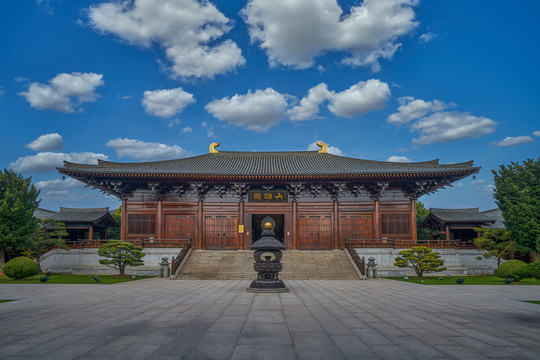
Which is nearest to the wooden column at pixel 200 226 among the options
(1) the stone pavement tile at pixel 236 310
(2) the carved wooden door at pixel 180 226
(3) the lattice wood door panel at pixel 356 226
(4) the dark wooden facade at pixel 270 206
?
(4) the dark wooden facade at pixel 270 206

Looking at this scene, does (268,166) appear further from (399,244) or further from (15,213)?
(15,213)

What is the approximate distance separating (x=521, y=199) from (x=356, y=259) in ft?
34.9

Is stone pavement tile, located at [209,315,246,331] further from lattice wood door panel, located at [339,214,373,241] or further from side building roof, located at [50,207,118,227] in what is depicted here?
side building roof, located at [50,207,118,227]

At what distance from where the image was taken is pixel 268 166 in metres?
29.5

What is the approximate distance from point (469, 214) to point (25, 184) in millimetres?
33864

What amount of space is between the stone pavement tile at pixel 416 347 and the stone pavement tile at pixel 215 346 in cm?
275

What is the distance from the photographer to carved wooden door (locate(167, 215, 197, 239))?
25.6 meters

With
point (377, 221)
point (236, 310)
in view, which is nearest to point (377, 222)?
point (377, 221)

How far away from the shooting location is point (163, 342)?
604 cm

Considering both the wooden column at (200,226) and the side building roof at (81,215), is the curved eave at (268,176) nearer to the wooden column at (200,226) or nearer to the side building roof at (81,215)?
the wooden column at (200,226)

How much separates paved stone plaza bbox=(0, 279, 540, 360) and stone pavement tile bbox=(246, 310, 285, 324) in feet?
0.07

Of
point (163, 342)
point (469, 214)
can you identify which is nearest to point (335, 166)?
point (469, 214)

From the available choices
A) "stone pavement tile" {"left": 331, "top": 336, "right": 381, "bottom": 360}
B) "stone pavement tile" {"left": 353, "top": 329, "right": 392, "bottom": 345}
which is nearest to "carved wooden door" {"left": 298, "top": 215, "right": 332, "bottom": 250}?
"stone pavement tile" {"left": 353, "top": 329, "right": 392, "bottom": 345}

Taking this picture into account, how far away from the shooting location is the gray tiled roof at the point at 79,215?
31.8 metres
